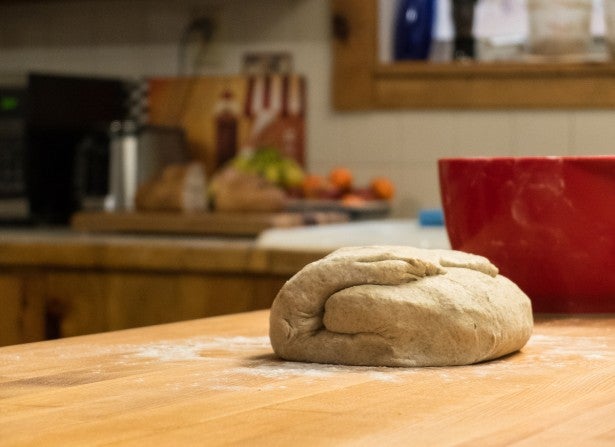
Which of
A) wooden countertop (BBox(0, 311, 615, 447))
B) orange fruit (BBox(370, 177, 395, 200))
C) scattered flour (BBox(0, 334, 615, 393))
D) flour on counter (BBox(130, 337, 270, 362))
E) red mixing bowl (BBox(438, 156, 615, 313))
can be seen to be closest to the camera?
wooden countertop (BBox(0, 311, 615, 447))

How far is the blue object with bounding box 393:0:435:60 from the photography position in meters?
3.17

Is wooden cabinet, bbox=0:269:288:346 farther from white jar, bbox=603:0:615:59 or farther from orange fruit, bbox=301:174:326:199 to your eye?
white jar, bbox=603:0:615:59

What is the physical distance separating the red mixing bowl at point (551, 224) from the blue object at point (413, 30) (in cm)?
200

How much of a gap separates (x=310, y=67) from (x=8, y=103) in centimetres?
84

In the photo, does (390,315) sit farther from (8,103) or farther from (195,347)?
(8,103)

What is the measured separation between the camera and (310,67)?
3.27m

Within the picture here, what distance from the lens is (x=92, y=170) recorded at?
2982mm

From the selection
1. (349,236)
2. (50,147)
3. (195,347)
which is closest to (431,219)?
(349,236)

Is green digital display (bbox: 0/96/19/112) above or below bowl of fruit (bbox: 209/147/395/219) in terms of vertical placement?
above

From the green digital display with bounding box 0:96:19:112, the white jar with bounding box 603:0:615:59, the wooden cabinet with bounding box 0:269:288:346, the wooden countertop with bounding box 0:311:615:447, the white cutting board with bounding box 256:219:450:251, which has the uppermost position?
the white jar with bounding box 603:0:615:59

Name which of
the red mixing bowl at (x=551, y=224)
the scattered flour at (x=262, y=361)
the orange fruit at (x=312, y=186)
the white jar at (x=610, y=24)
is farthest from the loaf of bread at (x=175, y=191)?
the scattered flour at (x=262, y=361)

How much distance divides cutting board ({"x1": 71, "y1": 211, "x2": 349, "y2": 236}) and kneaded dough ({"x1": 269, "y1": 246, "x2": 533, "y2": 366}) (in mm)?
1599

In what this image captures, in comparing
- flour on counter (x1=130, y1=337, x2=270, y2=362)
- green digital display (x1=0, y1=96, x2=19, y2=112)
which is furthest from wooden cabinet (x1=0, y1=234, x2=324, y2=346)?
flour on counter (x1=130, y1=337, x2=270, y2=362)

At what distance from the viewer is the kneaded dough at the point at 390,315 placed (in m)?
0.85
